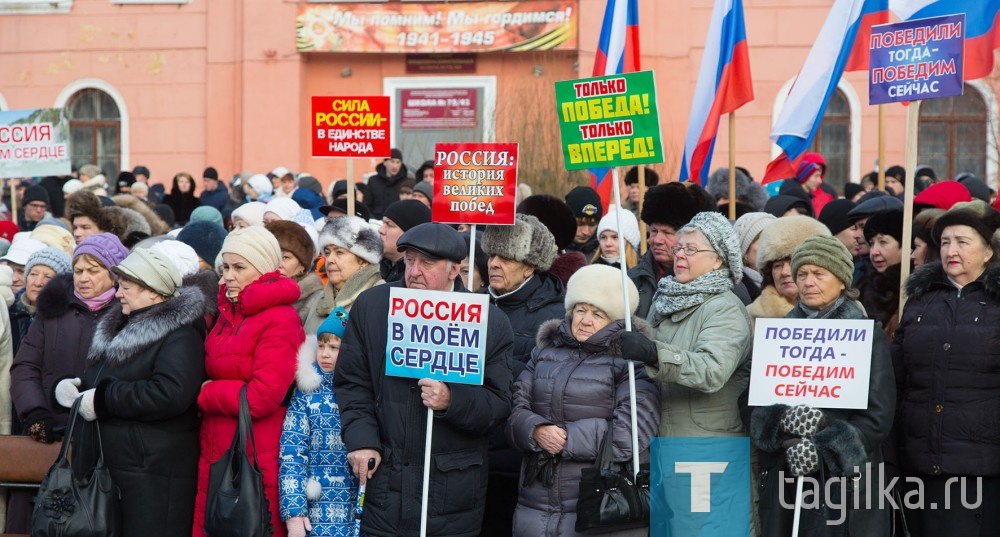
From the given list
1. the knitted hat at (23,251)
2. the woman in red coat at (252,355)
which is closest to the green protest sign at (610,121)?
the woman in red coat at (252,355)

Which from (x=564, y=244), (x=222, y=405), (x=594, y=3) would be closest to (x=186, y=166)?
(x=594, y=3)

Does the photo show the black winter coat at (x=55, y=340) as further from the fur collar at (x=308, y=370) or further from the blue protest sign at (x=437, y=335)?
the blue protest sign at (x=437, y=335)

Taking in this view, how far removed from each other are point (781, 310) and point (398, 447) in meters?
1.97

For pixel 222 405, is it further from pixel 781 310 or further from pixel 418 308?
pixel 781 310

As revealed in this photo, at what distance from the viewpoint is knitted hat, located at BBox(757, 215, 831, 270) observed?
6.44 metres

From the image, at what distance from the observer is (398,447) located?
18.4ft

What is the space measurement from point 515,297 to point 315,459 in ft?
4.82

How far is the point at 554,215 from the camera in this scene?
7.87m

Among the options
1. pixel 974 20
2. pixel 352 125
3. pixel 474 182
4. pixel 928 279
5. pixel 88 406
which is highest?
pixel 974 20

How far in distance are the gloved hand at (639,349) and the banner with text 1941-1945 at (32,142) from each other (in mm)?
7121

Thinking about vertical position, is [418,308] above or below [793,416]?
above

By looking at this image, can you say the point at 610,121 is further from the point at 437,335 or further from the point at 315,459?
the point at 315,459

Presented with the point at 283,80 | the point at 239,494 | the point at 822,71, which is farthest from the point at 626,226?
the point at 283,80

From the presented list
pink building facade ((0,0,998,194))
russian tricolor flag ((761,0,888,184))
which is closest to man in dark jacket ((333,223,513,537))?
russian tricolor flag ((761,0,888,184))
